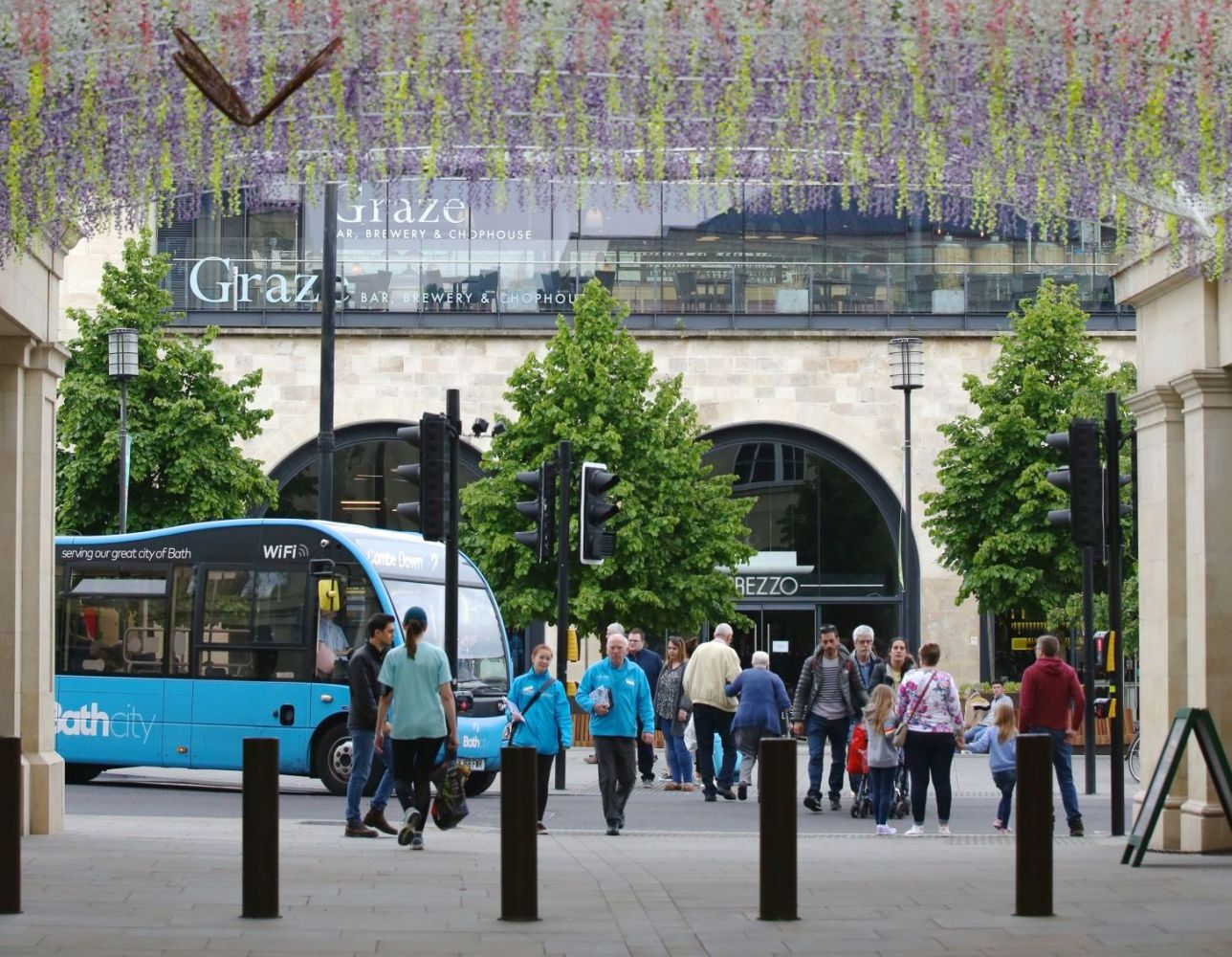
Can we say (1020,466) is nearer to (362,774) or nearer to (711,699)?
(711,699)

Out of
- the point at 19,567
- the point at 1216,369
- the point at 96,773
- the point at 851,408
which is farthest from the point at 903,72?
the point at 851,408

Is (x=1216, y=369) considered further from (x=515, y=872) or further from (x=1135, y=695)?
(x=1135, y=695)

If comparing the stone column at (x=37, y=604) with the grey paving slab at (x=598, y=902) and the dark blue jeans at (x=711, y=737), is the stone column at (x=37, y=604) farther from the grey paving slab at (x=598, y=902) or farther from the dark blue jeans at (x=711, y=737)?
the dark blue jeans at (x=711, y=737)

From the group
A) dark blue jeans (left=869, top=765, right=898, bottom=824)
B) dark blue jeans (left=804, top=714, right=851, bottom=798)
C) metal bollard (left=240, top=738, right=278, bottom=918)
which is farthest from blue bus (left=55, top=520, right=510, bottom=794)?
metal bollard (left=240, top=738, right=278, bottom=918)

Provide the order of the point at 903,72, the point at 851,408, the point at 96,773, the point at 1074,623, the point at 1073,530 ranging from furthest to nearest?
the point at 851,408
the point at 1074,623
the point at 96,773
the point at 1073,530
the point at 903,72

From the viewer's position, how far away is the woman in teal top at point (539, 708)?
16656mm

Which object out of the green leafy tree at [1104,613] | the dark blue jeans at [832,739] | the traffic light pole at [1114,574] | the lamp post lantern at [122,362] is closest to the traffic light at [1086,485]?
the traffic light pole at [1114,574]

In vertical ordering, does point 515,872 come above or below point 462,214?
below

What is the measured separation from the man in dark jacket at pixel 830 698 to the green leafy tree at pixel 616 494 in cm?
1366

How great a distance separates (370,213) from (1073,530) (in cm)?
2540

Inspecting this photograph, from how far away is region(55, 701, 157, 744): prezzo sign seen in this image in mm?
22562

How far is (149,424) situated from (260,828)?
86.1 feet

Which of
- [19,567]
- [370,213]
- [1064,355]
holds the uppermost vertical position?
[370,213]

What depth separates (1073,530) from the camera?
16.3 metres
